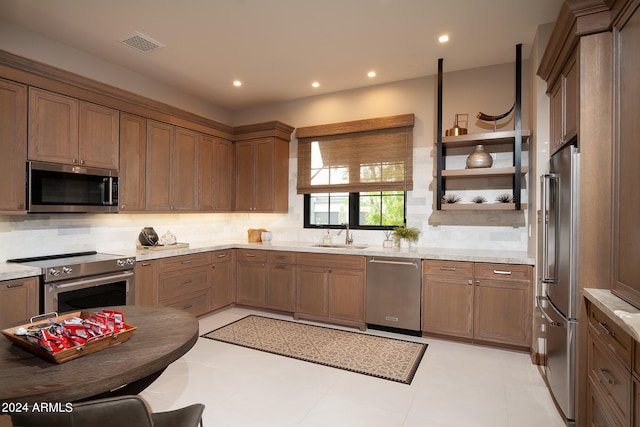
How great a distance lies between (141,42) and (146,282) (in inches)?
94.4

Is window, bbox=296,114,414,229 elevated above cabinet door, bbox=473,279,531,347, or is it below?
above

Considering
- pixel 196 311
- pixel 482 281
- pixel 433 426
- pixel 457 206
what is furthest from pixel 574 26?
pixel 196 311

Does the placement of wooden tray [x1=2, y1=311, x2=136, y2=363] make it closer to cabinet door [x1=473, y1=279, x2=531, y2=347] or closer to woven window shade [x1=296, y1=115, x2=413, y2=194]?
cabinet door [x1=473, y1=279, x2=531, y2=347]

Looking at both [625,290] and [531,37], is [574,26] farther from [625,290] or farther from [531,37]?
[625,290]

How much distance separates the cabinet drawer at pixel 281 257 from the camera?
4.30 metres

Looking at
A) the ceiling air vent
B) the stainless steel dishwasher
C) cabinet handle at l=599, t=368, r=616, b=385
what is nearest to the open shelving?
the stainless steel dishwasher

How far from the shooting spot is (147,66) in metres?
3.92

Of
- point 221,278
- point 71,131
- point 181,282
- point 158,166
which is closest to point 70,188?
point 71,131

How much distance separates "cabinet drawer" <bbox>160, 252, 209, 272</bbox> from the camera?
3779 millimetres

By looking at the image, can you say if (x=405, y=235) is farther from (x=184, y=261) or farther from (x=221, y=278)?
(x=184, y=261)

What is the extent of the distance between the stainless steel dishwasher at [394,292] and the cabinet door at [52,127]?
3.17 metres

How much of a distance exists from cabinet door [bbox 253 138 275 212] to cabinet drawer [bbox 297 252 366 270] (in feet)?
3.35

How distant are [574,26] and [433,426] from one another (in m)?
2.63

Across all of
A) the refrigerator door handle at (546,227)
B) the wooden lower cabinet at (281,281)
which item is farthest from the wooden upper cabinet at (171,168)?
the refrigerator door handle at (546,227)
